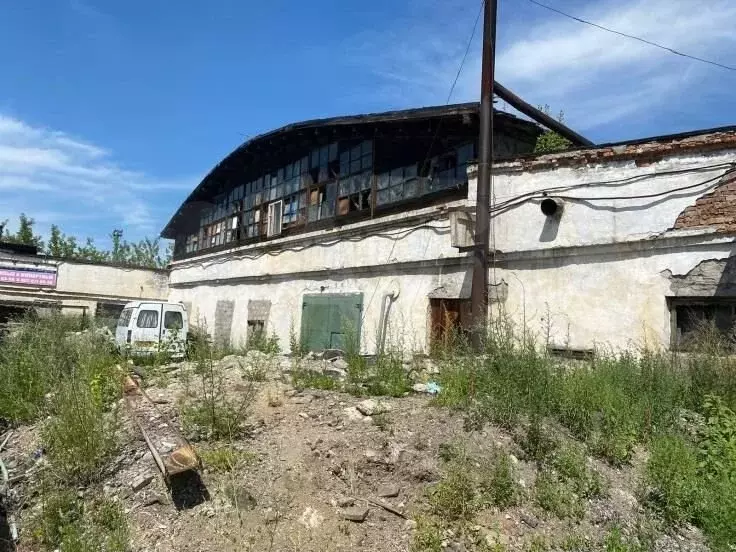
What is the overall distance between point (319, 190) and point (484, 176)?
6.62 metres

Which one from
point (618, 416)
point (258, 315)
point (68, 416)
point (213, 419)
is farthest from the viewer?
point (258, 315)

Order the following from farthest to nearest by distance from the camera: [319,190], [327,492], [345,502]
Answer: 1. [319,190]
2. [327,492]
3. [345,502]

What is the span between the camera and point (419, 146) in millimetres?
12234

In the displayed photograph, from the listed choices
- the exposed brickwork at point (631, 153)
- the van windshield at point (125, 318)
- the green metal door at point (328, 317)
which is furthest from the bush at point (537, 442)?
the van windshield at point (125, 318)

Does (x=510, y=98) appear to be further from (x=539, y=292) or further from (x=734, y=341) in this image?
(x=734, y=341)

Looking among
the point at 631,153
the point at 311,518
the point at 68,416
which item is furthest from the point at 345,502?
the point at 631,153

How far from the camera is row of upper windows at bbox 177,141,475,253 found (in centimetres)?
1179

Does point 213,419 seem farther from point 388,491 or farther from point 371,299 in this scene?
point 371,299

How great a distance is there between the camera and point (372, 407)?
616 centimetres

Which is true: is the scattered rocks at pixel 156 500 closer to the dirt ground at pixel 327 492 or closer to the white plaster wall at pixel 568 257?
the dirt ground at pixel 327 492

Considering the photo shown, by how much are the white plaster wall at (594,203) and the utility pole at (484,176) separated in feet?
1.21

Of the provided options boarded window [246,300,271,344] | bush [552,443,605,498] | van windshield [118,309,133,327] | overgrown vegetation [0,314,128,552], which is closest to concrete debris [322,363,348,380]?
overgrown vegetation [0,314,128,552]

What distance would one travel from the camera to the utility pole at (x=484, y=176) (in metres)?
9.48

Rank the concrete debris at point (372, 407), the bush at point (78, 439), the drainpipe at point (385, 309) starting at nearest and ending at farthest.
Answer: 1. the bush at point (78, 439)
2. the concrete debris at point (372, 407)
3. the drainpipe at point (385, 309)
